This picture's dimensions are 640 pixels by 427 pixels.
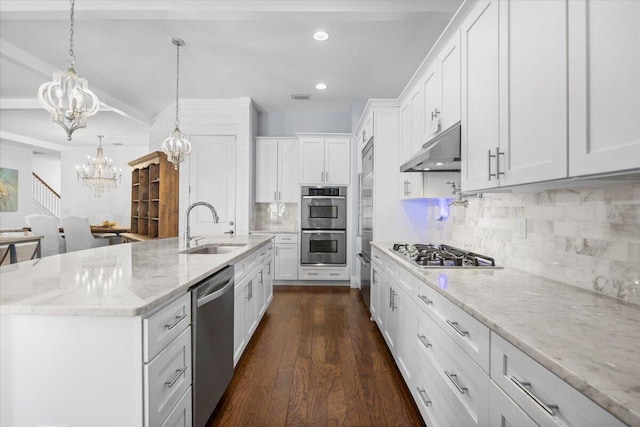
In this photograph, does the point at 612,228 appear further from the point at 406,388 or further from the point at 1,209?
the point at 1,209

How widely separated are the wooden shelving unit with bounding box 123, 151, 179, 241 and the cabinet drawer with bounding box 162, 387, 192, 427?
4.36 metres

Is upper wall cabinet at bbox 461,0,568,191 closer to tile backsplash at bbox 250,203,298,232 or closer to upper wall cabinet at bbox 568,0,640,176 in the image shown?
upper wall cabinet at bbox 568,0,640,176

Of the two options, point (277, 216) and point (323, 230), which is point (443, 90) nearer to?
point (323, 230)

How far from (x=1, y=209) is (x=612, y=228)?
34.0ft

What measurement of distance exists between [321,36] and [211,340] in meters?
2.99

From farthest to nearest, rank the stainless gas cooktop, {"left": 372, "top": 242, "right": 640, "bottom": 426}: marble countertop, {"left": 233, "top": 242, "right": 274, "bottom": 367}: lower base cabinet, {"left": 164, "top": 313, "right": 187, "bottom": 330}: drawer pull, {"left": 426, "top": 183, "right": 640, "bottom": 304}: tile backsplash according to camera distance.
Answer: {"left": 233, "top": 242, "right": 274, "bottom": 367}: lower base cabinet < the stainless gas cooktop < {"left": 164, "top": 313, "right": 187, "bottom": 330}: drawer pull < {"left": 426, "top": 183, "right": 640, "bottom": 304}: tile backsplash < {"left": 372, "top": 242, "right": 640, "bottom": 426}: marble countertop

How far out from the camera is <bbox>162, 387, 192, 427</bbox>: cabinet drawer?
132cm

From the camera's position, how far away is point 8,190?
7672 millimetres

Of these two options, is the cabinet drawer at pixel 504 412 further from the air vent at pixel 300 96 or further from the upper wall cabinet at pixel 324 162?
the air vent at pixel 300 96

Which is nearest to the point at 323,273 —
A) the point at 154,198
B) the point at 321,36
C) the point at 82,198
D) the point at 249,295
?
the point at 249,295

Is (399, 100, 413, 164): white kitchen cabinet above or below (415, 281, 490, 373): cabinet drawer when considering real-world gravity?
above

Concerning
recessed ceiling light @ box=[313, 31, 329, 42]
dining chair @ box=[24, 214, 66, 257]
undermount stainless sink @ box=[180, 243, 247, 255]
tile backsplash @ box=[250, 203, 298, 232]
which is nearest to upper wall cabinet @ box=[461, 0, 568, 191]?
recessed ceiling light @ box=[313, 31, 329, 42]

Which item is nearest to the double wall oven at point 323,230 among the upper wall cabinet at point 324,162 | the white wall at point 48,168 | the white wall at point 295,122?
the upper wall cabinet at point 324,162

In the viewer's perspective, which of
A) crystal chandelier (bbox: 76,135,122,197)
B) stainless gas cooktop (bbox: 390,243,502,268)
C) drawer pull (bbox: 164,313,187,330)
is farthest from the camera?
crystal chandelier (bbox: 76,135,122,197)
